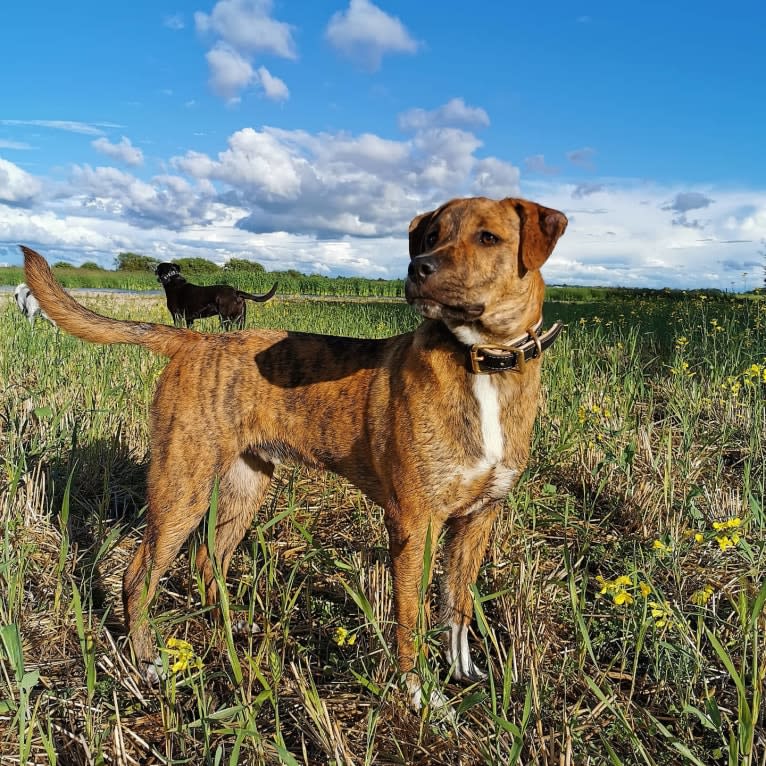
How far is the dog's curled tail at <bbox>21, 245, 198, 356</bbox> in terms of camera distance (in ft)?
11.0

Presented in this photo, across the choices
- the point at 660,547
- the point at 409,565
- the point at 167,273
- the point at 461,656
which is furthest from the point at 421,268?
the point at 167,273

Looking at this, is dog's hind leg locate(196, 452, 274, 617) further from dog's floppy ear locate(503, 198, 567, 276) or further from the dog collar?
dog's floppy ear locate(503, 198, 567, 276)

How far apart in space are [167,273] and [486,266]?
34.9 feet

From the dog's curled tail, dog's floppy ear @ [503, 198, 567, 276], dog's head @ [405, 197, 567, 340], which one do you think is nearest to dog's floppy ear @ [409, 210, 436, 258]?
dog's head @ [405, 197, 567, 340]

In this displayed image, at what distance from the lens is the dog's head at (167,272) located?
12.0 meters

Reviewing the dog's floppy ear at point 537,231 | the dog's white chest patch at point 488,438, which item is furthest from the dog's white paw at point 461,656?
the dog's floppy ear at point 537,231

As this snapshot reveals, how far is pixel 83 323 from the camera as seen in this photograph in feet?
11.1

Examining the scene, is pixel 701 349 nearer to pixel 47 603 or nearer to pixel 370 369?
pixel 370 369

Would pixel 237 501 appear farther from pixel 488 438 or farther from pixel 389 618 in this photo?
pixel 488 438

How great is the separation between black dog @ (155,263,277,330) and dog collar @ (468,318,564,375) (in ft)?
30.1

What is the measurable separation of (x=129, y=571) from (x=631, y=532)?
9.89 ft

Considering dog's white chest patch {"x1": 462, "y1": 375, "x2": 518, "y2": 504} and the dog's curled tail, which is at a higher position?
the dog's curled tail

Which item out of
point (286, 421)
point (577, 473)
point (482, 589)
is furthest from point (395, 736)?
point (577, 473)

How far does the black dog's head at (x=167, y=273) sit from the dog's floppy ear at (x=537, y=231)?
10388mm
